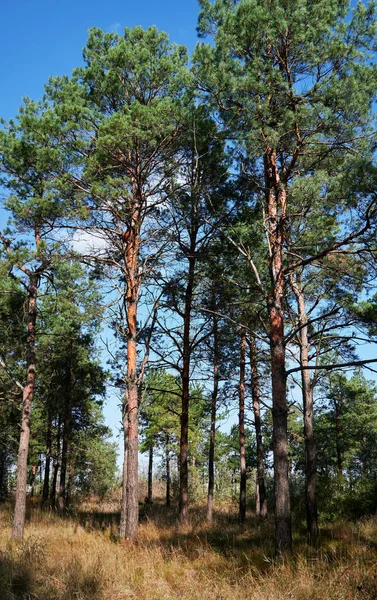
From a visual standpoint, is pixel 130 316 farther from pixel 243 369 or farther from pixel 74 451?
pixel 74 451

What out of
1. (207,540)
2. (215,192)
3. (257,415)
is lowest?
(207,540)

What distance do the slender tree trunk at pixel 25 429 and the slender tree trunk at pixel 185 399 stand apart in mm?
4419

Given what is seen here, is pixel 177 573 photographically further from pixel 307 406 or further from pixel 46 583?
pixel 307 406

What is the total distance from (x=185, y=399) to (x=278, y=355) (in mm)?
5921

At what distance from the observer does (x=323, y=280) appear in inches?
552

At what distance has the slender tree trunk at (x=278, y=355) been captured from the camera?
23.7 feet

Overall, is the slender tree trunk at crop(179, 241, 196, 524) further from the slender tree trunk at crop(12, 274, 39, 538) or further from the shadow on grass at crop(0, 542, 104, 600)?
the shadow on grass at crop(0, 542, 104, 600)

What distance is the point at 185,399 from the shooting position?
44.1ft

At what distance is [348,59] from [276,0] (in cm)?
166

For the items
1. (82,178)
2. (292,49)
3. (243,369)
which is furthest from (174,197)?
(243,369)

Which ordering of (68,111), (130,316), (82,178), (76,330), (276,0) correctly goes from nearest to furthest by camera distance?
1. (276,0)
2. (68,111)
3. (82,178)
4. (130,316)
5. (76,330)

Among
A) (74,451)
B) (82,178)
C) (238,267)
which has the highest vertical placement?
(82,178)

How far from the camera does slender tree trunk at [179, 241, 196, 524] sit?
43.5 ft

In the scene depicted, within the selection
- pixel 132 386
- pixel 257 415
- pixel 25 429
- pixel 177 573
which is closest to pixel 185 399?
pixel 132 386
